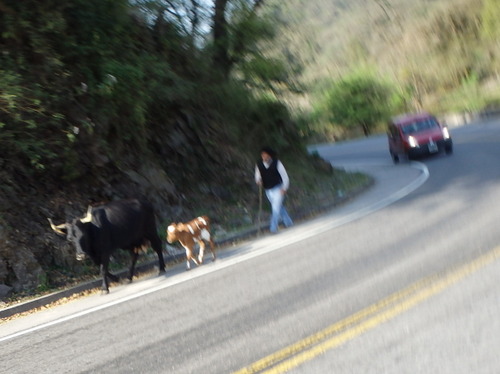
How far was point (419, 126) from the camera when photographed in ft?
99.2

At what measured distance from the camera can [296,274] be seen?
1047cm

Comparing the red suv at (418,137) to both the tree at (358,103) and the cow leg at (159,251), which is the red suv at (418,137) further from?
the tree at (358,103)

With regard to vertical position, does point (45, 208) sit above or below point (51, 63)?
below

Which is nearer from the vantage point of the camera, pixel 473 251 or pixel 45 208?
pixel 473 251

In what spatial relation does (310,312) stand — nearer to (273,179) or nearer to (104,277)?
(104,277)

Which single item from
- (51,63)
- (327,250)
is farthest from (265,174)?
(51,63)

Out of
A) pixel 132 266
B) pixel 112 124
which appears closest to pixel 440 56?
pixel 112 124

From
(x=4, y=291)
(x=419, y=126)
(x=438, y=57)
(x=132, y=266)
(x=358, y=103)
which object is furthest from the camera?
(x=438, y=57)

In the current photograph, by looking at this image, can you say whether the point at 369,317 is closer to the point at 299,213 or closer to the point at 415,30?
the point at 299,213

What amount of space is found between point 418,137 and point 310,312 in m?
22.0

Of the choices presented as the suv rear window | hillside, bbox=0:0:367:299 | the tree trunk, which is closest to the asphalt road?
hillside, bbox=0:0:367:299

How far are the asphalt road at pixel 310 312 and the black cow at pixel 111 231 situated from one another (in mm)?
611

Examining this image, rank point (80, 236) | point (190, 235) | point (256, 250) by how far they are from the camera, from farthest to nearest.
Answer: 1. point (256, 250)
2. point (190, 235)
3. point (80, 236)

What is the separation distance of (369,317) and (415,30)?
244 ft
